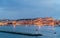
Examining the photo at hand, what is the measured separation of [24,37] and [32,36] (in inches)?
123

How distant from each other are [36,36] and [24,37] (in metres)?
4.78

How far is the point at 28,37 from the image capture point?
8281 cm

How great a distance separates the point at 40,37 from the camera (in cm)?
8081

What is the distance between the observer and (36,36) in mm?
83375

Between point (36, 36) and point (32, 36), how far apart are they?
2.40 metres

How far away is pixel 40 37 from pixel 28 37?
15.9 ft

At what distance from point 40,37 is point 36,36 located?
2918 millimetres

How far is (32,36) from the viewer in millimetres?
85250

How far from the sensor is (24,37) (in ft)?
278
